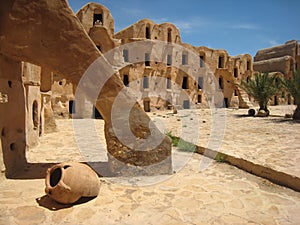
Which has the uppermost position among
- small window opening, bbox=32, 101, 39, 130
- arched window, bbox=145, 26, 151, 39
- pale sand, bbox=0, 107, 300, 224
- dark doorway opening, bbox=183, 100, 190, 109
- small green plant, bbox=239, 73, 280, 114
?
arched window, bbox=145, 26, 151, 39

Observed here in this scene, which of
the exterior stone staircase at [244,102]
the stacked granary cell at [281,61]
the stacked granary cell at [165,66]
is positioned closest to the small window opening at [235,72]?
the stacked granary cell at [165,66]

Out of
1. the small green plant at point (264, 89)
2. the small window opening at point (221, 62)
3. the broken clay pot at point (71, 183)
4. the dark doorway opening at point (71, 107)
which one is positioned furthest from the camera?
the small window opening at point (221, 62)

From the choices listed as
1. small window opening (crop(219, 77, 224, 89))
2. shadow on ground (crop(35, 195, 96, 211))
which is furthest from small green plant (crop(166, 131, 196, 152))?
small window opening (crop(219, 77, 224, 89))

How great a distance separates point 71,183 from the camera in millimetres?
3621

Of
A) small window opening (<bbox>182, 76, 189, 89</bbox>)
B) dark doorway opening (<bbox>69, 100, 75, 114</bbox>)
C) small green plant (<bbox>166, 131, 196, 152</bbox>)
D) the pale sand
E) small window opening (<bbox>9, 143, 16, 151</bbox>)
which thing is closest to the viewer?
the pale sand

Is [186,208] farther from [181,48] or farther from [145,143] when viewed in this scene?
[181,48]

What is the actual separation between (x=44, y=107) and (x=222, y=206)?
935 cm

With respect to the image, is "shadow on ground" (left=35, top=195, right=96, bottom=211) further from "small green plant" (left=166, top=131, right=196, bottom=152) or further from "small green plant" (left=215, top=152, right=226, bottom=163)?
"small green plant" (left=166, top=131, right=196, bottom=152)

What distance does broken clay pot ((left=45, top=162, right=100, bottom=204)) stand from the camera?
3.58 m

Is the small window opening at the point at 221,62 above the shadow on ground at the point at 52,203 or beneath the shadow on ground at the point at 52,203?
above

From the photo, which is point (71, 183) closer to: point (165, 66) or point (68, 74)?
point (68, 74)

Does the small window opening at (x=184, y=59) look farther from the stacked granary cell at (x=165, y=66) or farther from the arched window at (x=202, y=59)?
the arched window at (x=202, y=59)

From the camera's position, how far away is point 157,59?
2561 cm

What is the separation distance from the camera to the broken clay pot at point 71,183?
141 inches
